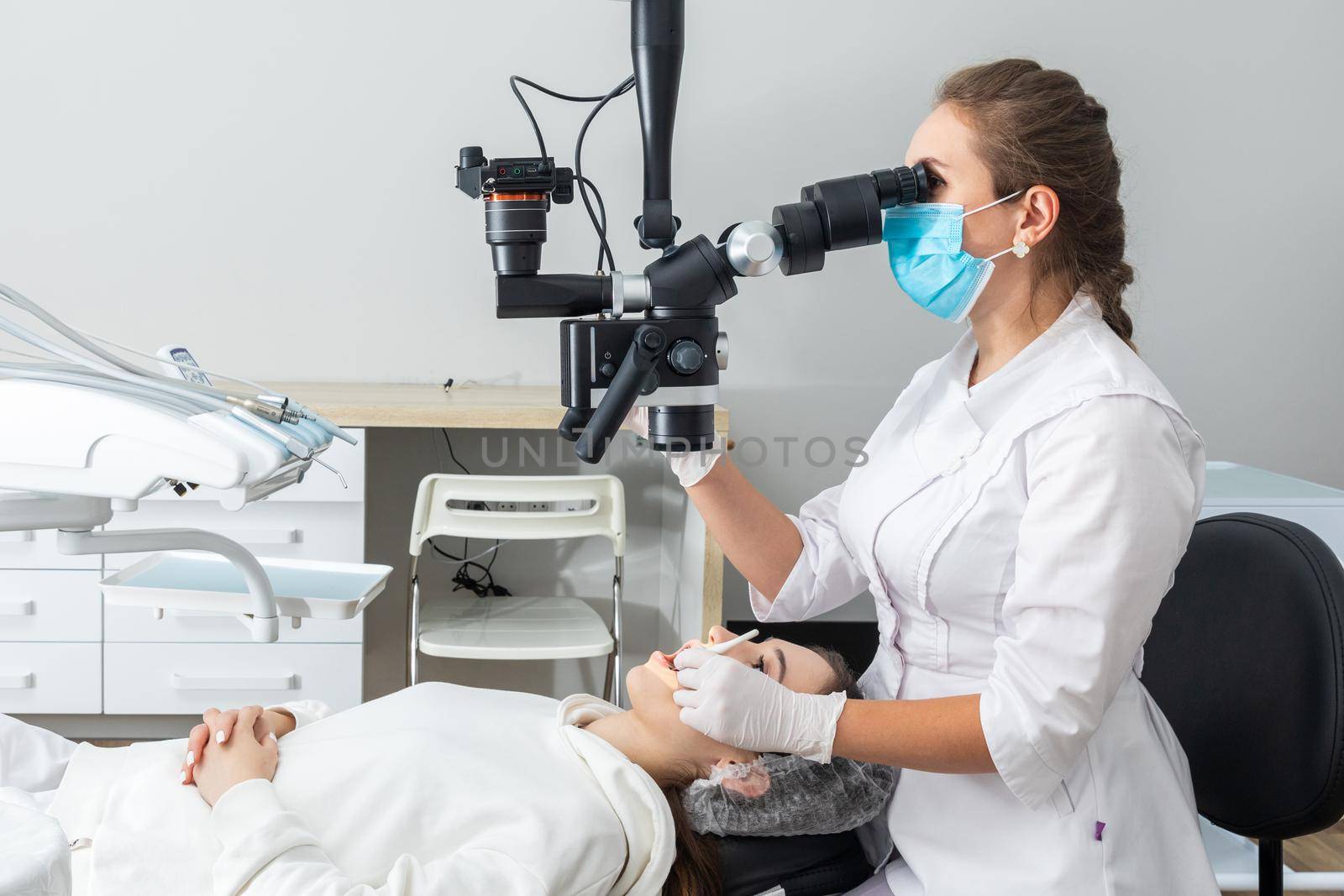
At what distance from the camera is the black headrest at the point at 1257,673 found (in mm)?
1016

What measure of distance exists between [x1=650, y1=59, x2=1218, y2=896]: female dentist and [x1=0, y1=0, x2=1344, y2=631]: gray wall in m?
1.54

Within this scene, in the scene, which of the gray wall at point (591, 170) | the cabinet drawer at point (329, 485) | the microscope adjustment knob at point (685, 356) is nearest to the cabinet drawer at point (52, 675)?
the cabinet drawer at point (329, 485)

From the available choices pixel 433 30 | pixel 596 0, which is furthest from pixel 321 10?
pixel 596 0

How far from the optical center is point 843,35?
268cm

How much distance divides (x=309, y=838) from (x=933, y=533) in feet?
2.22

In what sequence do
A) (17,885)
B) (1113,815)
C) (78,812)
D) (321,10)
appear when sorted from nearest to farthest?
1. (17,885)
2. (1113,815)
3. (78,812)
4. (321,10)

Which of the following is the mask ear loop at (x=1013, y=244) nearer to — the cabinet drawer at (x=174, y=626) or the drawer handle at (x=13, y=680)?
the cabinet drawer at (x=174, y=626)

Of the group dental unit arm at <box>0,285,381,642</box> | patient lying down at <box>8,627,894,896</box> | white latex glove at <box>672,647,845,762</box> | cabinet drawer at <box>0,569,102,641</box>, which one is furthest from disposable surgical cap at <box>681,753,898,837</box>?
cabinet drawer at <box>0,569,102,641</box>

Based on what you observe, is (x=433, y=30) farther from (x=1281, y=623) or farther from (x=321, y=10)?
(x=1281, y=623)

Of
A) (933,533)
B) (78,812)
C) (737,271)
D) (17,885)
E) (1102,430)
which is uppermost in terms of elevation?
(737,271)

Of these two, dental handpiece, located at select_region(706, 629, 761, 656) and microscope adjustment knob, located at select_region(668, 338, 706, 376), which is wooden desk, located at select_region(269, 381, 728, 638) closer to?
dental handpiece, located at select_region(706, 629, 761, 656)

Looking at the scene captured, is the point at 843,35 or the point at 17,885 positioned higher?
the point at 843,35

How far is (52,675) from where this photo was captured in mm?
2152

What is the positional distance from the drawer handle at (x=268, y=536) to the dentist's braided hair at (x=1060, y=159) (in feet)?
5.08
